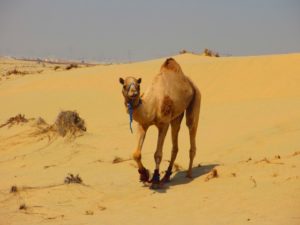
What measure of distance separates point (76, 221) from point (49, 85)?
1795cm

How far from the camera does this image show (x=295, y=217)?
17.4 feet

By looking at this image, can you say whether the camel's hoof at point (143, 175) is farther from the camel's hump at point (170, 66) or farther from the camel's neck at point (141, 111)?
the camel's hump at point (170, 66)

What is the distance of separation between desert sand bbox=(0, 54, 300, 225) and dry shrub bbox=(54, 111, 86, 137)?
282 millimetres

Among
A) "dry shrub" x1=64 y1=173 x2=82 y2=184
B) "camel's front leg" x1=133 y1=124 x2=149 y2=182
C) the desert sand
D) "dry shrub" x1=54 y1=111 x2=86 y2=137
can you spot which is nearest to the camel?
"camel's front leg" x1=133 y1=124 x2=149 y2=182

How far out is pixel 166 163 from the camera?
9.57 m

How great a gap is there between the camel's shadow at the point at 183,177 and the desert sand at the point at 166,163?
2cm

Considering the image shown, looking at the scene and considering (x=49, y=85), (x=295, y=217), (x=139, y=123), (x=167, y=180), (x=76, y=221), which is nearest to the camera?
(x=295, y=217)

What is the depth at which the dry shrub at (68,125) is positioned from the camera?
1193cm

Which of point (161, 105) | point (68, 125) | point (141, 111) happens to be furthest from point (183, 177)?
point (68, 125)

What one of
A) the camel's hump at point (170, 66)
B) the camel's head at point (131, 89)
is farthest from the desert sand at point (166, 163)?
the camel's hump at point (170, 66)

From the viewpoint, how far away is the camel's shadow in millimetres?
7705

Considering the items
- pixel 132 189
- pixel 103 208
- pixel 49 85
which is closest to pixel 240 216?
pixel 103 208

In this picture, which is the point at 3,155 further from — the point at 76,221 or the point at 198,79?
the point at 198,79

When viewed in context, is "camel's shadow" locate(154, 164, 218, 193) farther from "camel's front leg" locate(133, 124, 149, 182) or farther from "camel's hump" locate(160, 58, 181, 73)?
"camel's hump" locate(160, 58, 181, 73)
